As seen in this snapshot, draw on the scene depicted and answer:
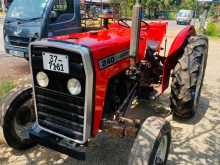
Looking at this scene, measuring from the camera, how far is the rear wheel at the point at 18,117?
3.32m

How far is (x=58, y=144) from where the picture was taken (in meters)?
2.82

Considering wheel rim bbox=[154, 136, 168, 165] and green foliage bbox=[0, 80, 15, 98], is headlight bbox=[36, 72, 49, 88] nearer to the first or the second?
wheel rim bbox=[154, 136, 168, 165]

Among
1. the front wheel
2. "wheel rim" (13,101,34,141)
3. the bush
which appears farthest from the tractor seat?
the bush

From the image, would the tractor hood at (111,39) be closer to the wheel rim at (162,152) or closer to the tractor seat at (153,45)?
the tractor seat at (153,45)

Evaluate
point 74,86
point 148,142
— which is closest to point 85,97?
point 74,86

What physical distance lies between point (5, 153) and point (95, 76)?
170 centimetres

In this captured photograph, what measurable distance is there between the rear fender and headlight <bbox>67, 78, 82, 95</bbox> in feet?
5.93

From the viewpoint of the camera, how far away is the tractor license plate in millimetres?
2641

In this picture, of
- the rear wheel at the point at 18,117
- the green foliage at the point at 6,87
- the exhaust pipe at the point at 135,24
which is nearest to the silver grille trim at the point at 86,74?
the exhaust pipe at the point at 135,24

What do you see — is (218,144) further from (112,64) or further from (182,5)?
(182,5)

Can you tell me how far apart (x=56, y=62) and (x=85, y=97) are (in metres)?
0.43

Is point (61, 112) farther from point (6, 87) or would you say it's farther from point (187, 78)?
point (6, 87)

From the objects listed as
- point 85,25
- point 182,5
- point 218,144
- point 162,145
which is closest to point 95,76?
point 162,145

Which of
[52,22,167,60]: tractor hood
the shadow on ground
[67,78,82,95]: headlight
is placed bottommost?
the shadow on ground
